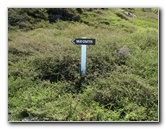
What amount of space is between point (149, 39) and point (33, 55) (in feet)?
8.90

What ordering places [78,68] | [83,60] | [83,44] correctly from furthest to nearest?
[78,68] → [83,60] → [83,44]

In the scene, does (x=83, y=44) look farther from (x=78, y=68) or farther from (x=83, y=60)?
(x=78, y=68)

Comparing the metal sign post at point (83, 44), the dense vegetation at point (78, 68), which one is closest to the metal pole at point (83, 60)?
the metal sign post at point (83, 44)

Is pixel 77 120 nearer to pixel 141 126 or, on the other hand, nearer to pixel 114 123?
pixel 114 123

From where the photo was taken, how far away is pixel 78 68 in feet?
19.4

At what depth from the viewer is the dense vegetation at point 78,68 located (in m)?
5.28

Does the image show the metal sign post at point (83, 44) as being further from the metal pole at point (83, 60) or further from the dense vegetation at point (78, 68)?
the dense vegetation at point (78, 68)

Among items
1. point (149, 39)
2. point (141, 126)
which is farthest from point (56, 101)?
point (149, 39)

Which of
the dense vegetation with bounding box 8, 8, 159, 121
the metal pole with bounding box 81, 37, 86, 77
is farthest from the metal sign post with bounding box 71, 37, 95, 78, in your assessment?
the dense vegetation with bounding box 8, 8, 159, 121

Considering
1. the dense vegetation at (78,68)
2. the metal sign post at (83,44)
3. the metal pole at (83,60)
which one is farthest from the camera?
the metal pole at (83,60)

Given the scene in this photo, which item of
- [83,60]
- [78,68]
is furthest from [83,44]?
[78,68]

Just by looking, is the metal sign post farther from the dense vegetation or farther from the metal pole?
the dense vegetation

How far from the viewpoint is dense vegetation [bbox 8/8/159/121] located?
5281 mm

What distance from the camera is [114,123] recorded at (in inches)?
203
